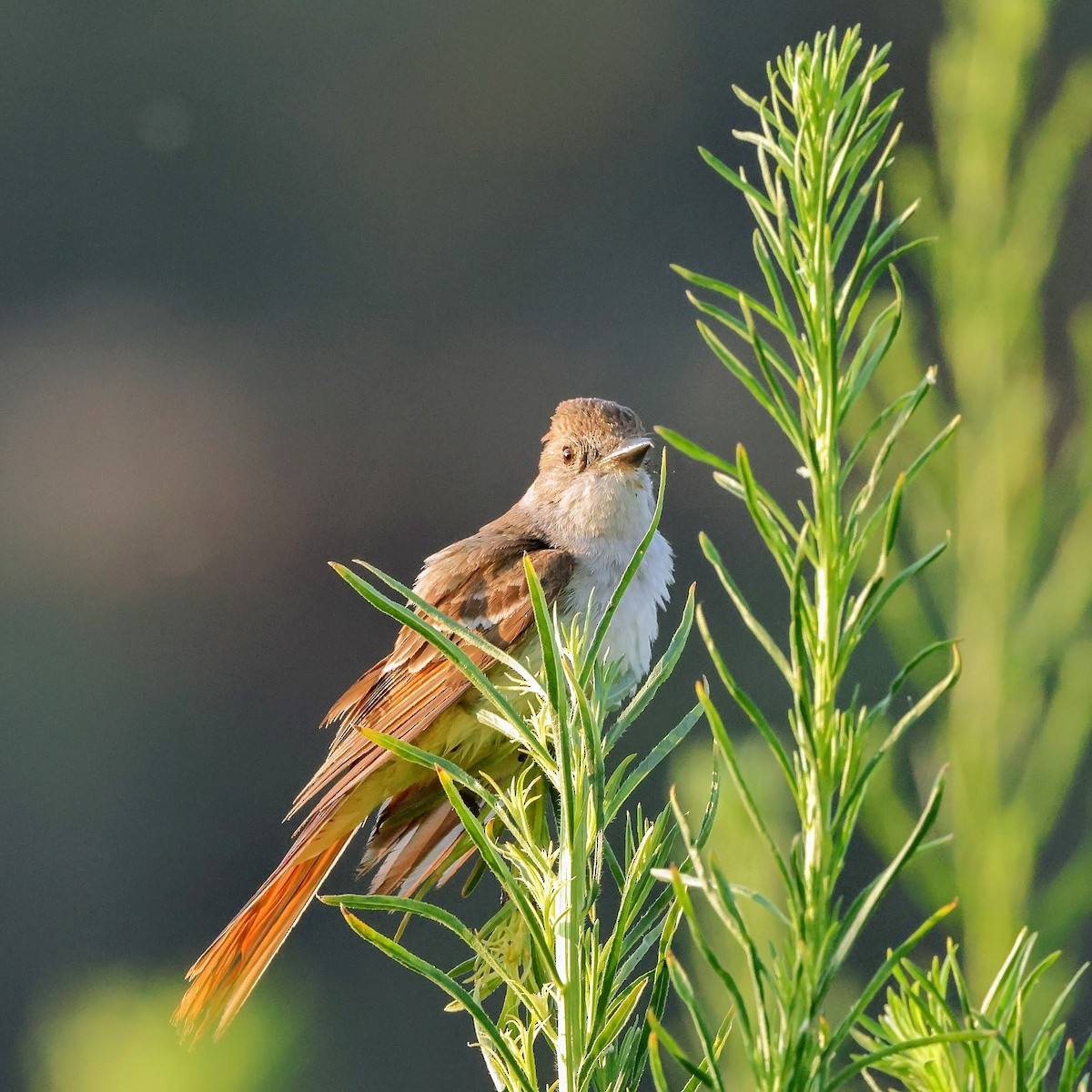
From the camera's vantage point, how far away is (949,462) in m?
0.51

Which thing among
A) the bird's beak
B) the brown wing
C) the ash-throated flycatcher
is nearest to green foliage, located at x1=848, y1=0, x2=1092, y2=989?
the ash-throated flycatcher

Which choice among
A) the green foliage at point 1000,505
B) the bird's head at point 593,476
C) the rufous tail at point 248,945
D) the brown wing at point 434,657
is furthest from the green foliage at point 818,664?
the bird's head at point 593,476

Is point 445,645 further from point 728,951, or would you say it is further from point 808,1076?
point 728,951

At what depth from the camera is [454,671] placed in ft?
3.28

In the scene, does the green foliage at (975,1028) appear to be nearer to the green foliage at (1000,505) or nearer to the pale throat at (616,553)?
the green foliage at (1000,505)

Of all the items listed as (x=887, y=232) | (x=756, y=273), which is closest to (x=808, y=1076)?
(x=887, y=232)

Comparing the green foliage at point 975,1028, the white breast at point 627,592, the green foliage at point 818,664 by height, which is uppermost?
the green foliage at point 818,664

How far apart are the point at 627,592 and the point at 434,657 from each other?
168 millimetres

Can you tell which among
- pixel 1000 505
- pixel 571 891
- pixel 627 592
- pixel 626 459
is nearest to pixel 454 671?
pixel 627 592

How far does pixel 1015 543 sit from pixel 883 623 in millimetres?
58

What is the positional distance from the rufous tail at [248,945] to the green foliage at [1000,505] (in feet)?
0.90

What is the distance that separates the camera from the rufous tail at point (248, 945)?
1.86 feet

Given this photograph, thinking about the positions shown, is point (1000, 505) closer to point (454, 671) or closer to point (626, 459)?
point (454, 671)

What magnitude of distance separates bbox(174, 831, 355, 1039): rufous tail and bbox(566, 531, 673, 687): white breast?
0.25 meters
